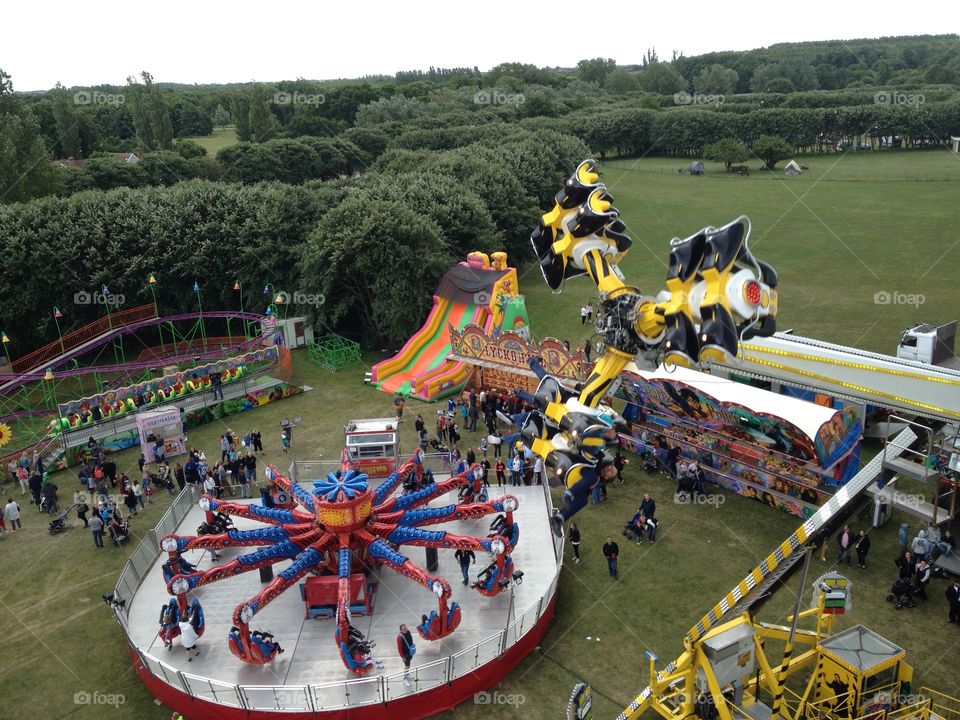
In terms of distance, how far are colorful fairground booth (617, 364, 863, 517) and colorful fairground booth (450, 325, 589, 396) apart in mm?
2102

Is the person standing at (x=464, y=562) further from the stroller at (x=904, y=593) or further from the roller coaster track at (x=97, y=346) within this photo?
the roller coaster track at (x=97, y=346)

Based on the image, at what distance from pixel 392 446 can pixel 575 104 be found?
328ft

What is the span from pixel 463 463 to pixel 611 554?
6.20m

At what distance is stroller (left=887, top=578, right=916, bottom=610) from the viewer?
1966 centimetres

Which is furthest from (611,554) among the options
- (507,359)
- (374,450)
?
(507,359)

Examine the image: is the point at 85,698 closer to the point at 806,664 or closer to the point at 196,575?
the point at 196,575

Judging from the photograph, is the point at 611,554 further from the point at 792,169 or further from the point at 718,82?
the point at 718,82

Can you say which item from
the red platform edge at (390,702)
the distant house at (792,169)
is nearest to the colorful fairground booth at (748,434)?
the red platform edge at (390,702)

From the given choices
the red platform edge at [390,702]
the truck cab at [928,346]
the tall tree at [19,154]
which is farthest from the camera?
the tall tree at [19,154]

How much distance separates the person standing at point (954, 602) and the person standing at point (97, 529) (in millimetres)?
23046

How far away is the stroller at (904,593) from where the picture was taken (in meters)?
19.7

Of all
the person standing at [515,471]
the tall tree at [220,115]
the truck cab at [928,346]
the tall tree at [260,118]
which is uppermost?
the tall tree at [220,115]

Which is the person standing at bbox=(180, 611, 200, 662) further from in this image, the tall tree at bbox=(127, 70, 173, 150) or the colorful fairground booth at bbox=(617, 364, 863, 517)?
the tall tree at bbox=(127, 70, 173, 150)

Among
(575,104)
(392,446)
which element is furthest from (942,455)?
(575,104)
